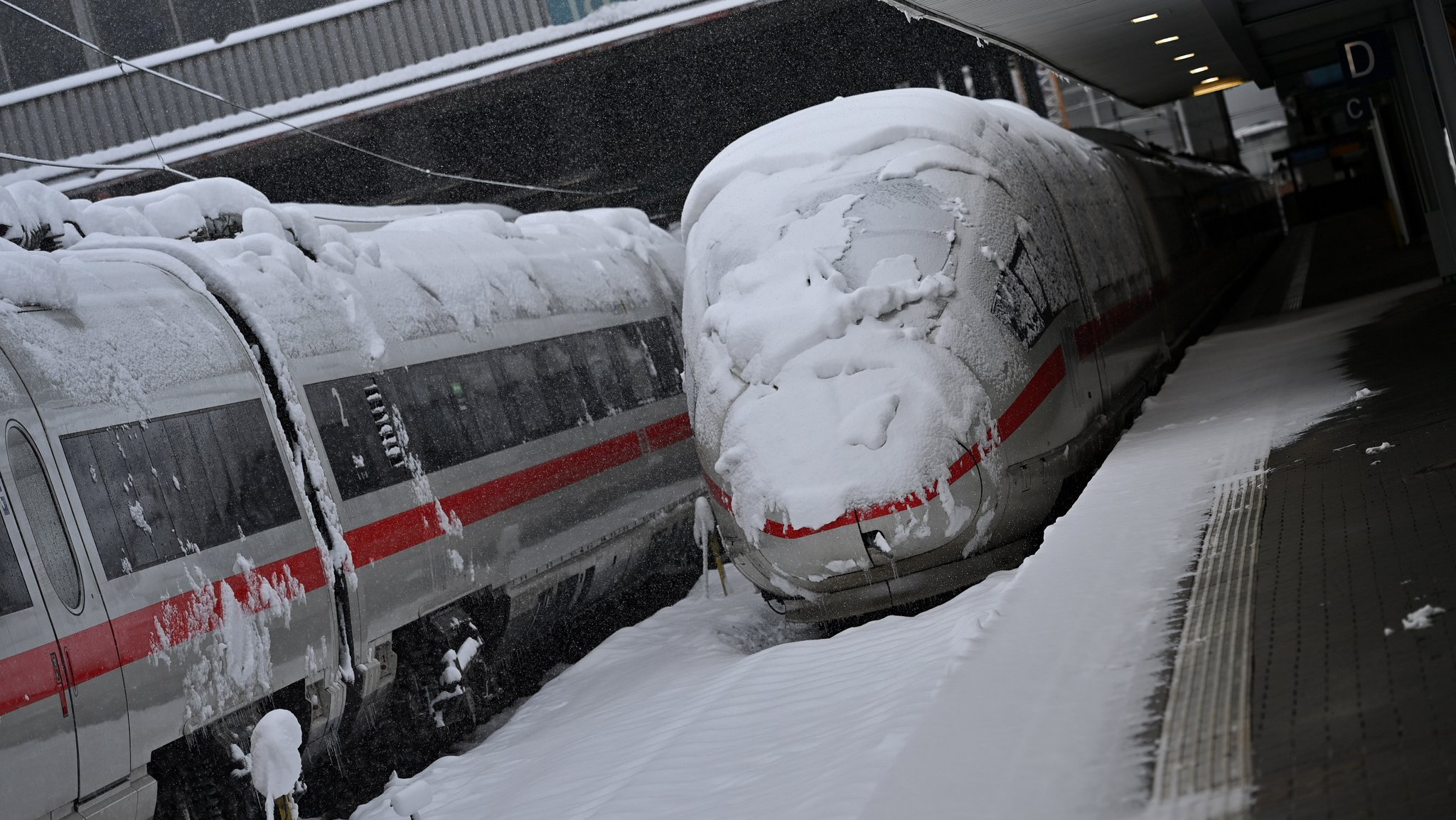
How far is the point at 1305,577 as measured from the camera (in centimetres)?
→ 447

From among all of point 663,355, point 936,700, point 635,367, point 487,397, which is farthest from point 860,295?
point 663,355

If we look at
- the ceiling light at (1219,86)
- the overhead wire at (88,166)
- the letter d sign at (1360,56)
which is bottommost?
the letter d sign at (1360,56)

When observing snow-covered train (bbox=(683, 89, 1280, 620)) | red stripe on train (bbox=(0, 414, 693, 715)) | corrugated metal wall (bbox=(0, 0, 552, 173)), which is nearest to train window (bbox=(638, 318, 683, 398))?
red stripe on train (bbox=(0, 414, 693, 715))

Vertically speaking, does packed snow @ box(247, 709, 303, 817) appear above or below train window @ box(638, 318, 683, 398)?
below

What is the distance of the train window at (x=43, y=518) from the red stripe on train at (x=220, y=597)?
214mm

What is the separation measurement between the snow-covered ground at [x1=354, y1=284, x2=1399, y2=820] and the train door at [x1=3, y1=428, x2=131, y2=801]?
4.23ft

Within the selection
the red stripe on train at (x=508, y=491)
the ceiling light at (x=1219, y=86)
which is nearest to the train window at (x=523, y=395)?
the red stripe on train at (x=508, y=491)

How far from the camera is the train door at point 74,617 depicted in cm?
590

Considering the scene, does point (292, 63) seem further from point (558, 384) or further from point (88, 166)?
point (558, 384)

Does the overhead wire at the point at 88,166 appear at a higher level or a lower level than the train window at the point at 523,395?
higher

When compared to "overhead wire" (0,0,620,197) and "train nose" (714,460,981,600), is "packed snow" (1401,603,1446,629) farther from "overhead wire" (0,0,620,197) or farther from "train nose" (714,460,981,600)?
"overhead wire" (0,0,620,197)

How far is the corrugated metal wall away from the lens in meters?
17.4

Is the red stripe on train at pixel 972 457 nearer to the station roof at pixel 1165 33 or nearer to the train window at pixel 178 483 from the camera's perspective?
the train window at pixel 178 483

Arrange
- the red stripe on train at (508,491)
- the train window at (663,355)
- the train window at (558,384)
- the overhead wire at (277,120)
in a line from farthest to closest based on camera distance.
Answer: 1. the overhead wire at (277,120)
2. the train window at (663,355)
3. the train window at (558,384)
4. the red stripe on train at (508,491)
